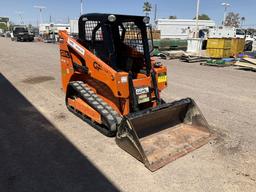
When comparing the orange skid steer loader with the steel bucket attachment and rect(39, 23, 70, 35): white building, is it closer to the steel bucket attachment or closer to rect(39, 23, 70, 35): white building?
the steel bucket attachment

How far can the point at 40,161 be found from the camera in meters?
3.99

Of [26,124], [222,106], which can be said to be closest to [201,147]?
[222,106]

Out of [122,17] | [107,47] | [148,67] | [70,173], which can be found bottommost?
[70,173]

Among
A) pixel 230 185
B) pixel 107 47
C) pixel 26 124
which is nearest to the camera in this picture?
pixel 230 185

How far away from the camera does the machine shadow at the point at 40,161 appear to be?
3.41m

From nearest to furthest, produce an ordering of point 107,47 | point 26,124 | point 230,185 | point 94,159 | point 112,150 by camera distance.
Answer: point 230,185, point 94,159, point 112,150, point 107,47, point 26,124

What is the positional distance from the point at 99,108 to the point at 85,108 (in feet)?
1.94

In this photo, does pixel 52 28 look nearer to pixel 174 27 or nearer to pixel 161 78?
pixel 174 27

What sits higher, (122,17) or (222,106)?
(122,17)

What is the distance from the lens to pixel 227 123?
18.6 ft

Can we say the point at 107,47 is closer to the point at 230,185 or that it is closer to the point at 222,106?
the point at 230,185

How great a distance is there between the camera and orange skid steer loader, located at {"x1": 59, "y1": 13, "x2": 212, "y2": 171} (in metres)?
4.25

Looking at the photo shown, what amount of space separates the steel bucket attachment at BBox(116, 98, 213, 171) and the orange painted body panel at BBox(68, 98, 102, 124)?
86cm

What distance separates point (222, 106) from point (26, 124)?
488 cm
